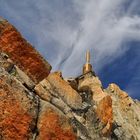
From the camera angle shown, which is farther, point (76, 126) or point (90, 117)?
point (90, 117)

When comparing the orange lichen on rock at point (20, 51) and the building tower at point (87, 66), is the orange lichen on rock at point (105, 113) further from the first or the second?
the building tower at point (87, 66)

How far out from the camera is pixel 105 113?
38750 millimetres

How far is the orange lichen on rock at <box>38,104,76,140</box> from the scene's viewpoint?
91.2 ft

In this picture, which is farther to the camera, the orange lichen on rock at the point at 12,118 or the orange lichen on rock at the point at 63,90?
the orange lichen on rock at the point at 63,90

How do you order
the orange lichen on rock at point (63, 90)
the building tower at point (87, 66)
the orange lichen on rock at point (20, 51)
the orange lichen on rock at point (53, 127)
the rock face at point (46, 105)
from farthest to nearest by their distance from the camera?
the building tower at point (87, 66) → the orange lichen on rock at point (63, 90) → the orange lichen on rock at point (20, 51) → the orange lichen on rock at point (53, 127) → the rock face at point (46, 105)

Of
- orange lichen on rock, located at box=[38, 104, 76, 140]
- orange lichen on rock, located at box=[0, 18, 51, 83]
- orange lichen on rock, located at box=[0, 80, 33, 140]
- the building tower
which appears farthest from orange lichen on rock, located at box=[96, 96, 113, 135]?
orange lichen on rock, located at box=[0, 80, 33, 140]

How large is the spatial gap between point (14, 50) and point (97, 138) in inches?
409

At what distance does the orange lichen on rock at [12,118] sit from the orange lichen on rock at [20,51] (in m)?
6.81

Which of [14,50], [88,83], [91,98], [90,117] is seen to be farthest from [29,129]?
[88,83]

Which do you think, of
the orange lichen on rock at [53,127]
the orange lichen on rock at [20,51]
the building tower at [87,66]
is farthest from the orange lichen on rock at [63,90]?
the building tower at [87,66]

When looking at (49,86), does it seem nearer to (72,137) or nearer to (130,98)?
(72,137)

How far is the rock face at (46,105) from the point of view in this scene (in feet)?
86.3

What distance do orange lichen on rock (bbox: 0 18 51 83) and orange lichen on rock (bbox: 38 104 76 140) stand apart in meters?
5.78

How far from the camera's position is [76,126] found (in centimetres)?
3145
